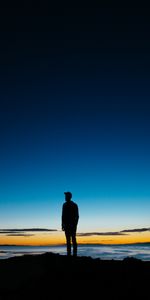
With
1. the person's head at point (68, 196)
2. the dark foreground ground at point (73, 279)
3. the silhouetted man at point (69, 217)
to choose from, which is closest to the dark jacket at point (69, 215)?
the silhouetted man at point (69, 217)

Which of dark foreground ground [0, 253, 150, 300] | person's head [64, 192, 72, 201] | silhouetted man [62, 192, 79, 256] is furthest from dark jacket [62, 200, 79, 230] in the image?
dark foreground ground [0, 253, 150, 300]

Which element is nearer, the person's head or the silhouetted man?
the person's head

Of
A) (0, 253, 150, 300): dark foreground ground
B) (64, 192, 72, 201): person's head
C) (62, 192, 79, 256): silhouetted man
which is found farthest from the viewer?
(62, 192, 79, 256): silhouetted man

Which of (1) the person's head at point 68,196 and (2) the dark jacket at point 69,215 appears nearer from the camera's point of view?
(1) the person's head at point 68,196

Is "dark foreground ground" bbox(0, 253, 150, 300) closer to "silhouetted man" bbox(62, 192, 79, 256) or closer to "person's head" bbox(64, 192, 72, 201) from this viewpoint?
"silhouetted man" bbox(62, 192, 79, 256)

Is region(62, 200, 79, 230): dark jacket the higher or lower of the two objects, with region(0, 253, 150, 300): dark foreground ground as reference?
higher

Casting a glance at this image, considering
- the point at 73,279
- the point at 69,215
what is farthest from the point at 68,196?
the point at 73,279

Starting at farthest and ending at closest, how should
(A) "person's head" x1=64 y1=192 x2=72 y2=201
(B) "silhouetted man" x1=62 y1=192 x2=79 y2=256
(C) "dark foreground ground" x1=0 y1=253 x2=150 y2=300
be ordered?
1. (B) "silhouetted man" x1=62 y1=192 x2=79 y2=256
2. (A) "person's head" x1=64 y1=192 x2=72 y2=201
3. (C) "dark foreground ground" x1=0 y1=253 x2=150 y2=300

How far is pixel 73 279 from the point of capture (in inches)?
472

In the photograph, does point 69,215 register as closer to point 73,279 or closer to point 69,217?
point 69,217

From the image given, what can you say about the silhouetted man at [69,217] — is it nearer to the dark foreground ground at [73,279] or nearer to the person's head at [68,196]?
the person's head at [68,196]

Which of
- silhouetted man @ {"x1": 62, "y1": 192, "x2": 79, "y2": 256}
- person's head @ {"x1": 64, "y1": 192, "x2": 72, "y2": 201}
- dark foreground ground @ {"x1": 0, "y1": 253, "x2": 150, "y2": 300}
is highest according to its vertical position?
person's head @ {"x1": 64, "y1": 192, "x2": 72, "y2": 201}

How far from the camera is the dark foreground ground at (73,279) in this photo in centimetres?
1049

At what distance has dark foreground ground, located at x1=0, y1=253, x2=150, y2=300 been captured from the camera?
10.5m
